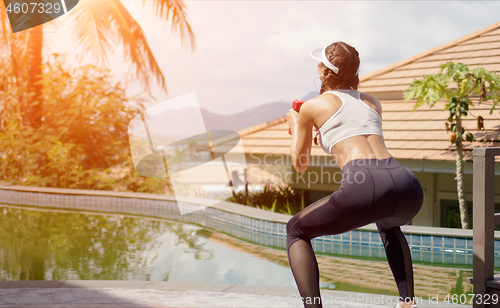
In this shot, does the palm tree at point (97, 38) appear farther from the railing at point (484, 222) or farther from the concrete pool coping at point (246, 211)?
the railing at point (484, 222)

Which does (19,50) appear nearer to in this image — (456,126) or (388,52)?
(456,126)

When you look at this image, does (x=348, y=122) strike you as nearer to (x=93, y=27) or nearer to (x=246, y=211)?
(x=246, y=211)

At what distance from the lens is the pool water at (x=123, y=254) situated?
5.97 m

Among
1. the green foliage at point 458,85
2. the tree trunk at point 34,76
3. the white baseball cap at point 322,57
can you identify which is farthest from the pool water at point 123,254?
the tree trunk at point 34,76

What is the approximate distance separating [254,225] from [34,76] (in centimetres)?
1229

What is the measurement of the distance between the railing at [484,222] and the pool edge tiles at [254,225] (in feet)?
14.3

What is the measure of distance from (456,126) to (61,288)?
23.3 ft

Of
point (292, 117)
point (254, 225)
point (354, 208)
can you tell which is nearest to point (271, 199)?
point (254, 225)

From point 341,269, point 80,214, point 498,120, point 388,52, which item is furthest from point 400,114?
point 388,52

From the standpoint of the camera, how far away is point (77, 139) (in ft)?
51.4

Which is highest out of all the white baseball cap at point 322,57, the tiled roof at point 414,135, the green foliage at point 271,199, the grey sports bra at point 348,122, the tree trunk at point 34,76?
the tree trunk at point 34,76

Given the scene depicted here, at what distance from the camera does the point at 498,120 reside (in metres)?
9.59

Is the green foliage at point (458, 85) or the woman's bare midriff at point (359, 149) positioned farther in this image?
the green foliage at point (458, 85)

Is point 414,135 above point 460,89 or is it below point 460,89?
below
